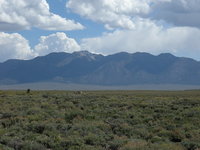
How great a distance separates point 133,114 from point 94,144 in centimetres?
945

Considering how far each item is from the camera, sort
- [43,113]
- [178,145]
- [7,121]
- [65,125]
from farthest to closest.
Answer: [43,113] < [7,121] < [65,125] < [178,145]

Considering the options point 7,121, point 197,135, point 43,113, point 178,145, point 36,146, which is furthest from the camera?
point 43,113

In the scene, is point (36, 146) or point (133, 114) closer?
point (36, 146)

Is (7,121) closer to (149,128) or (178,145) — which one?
(149,128)

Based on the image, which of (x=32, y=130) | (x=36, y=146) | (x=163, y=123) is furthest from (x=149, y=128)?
(x=36, y=146)

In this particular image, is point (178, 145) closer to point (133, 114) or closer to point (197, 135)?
point (197, 135)

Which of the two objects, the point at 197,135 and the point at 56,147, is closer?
the point at 56,147

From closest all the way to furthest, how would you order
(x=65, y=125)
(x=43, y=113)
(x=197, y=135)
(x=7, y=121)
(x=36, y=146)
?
(x=36, y=146)
(x=197, y=135)
(x=65, y=125)
(x=7, y=121)
(x=43, y=113)

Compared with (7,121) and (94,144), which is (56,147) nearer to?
(94,144)

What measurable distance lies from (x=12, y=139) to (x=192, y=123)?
1087 cm

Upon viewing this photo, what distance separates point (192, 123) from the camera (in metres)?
23.3

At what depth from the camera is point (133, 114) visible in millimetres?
25984

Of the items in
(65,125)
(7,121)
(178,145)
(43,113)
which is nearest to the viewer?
(178,145)

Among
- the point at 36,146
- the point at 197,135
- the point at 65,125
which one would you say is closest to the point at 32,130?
the point at 65,125
